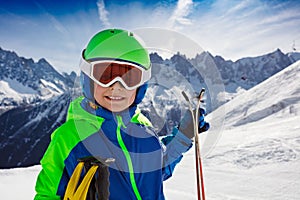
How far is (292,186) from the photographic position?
3943 mm

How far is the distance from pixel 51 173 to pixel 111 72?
69cm

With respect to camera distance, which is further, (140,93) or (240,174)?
(240,174)

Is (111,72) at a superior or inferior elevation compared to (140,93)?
superior

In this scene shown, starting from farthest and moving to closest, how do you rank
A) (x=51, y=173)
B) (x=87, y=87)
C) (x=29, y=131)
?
(x=29, y=131) < (x=87, y=87) < (x=51, y=173)

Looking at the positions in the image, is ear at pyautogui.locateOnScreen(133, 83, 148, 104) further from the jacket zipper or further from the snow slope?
the snow slope

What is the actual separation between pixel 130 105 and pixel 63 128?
1.57 feet

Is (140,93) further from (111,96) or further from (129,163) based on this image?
(129,163)

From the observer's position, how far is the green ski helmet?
6.02ft

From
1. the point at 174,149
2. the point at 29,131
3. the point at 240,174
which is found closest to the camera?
the point at 174,149

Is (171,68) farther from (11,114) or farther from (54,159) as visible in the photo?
(11,114)

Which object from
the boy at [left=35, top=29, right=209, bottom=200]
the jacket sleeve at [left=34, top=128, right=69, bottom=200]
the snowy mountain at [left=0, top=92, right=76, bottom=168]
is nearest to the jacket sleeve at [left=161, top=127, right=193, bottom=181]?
the boy at [left=35, top=29, right=209, bottom=200]

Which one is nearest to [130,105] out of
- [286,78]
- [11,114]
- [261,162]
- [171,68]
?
[171,68]

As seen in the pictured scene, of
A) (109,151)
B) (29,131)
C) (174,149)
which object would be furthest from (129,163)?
(29,131)

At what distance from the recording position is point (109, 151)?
1.80 metres
